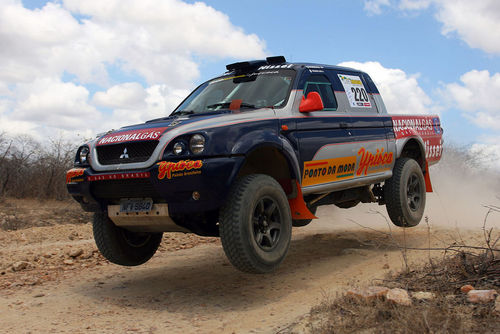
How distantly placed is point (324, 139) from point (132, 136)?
215cm

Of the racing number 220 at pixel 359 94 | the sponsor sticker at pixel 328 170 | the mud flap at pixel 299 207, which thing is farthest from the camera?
the racing number 220 at pixel 359 94

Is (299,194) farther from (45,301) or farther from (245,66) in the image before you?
(45,301)

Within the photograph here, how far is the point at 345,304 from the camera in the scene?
396 centimetres

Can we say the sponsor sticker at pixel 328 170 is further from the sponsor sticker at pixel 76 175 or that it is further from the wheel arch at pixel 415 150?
the sponsor sticker at pixel 76 175

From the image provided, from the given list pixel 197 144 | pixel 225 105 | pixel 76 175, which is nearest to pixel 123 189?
pixel 76 175

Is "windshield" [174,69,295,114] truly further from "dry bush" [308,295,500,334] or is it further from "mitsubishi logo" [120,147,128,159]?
"dry bush" [308,295,500,334]

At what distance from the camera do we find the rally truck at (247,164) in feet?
14.6

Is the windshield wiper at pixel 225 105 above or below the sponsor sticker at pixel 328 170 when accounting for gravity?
above

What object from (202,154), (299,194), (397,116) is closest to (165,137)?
(202,154)

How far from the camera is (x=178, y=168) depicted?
4379 millimetres

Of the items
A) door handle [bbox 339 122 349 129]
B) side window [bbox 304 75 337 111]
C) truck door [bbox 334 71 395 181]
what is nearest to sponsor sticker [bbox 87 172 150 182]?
side window [bbox 304 75 337 111]

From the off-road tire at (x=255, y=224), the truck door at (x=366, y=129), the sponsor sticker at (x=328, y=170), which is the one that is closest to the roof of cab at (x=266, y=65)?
the truck door at (x=366, y=129)

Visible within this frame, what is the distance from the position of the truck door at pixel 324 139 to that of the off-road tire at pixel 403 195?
3.73 feet

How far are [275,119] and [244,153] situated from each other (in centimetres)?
72
